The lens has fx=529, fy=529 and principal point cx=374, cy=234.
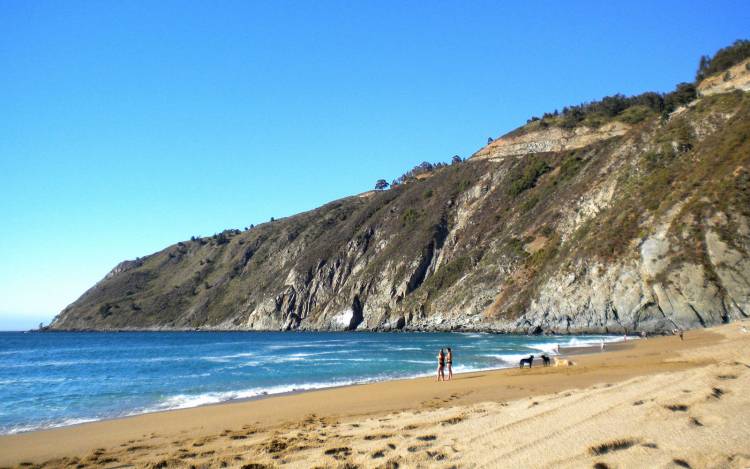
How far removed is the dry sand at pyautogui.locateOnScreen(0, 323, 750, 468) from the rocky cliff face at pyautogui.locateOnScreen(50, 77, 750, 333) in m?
35.6

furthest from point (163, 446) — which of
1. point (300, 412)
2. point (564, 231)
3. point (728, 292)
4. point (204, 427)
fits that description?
point (564, 231)

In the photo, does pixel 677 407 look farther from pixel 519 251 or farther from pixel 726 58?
pixel 726 58

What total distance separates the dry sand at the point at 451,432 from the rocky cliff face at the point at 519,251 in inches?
1400

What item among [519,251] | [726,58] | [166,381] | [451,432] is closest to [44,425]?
[166,381]

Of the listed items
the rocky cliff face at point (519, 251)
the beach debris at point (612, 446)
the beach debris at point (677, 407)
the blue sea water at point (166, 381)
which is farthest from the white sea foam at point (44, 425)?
the rocky cliff face at point (519, 251)

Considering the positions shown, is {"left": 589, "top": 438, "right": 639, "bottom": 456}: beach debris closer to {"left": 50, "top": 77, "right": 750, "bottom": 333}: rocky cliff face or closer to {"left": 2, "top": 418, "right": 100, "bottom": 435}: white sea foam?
{"left": 2, "top": 418, "right": 100, "bottom": 435}: white sea foam

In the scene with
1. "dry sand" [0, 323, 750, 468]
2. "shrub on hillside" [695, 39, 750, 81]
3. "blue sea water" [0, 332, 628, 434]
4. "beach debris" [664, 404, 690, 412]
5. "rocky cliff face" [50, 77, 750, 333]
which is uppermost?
"shrub on hillside" [695, 39, 750, 81]

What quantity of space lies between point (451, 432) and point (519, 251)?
70343 millimetres

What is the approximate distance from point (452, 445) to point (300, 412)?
9157 mm

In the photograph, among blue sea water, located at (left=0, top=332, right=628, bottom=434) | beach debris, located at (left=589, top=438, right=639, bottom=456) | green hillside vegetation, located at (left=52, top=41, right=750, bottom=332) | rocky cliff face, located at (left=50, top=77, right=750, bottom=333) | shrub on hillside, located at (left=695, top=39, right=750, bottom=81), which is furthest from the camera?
shrub on hillside, located at (left=695, top=39, right=750, bottom=81)

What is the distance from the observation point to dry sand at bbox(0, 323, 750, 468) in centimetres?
653

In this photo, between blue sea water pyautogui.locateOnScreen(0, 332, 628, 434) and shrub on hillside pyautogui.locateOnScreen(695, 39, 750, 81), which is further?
shrub on hillside pyautogui.locateOnScreen(695, 39, 750, 81)

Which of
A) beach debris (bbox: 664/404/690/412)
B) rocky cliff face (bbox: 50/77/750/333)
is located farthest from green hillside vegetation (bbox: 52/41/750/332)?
beach debris (bbox: 664/404/690/412)

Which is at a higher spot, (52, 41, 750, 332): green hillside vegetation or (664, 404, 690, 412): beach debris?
(52, 41, 750, 332): green hillside vegetation
